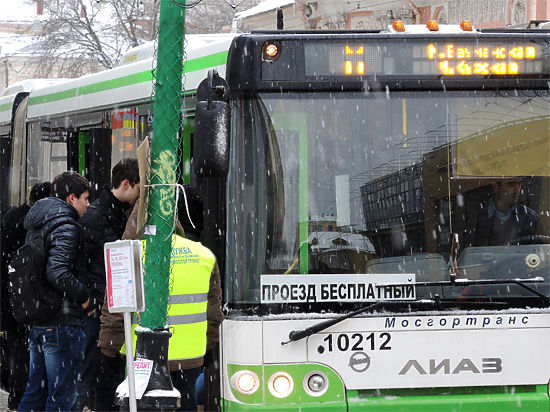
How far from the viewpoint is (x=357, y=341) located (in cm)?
628

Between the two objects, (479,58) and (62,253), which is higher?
(479,58)

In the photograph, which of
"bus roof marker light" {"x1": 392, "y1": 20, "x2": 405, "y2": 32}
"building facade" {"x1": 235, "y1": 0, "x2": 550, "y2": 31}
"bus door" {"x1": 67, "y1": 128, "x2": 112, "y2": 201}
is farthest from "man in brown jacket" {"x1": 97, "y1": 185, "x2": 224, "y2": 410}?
"building facade" {"x1": 235, "y1": 0, "x2": 550, "y2": 31}

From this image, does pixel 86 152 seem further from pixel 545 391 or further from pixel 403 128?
pixel 545 391

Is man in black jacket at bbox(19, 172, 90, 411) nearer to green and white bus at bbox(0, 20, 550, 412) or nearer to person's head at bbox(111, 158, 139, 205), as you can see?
person's head at bbox(111, 158, 139, 205)

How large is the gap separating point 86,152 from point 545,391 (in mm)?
4898

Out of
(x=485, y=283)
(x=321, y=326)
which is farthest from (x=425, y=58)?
(x=321, y=326)

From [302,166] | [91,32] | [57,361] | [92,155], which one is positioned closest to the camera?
[302,166]

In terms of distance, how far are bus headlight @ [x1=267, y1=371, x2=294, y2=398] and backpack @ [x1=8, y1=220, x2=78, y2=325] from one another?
1.96 m

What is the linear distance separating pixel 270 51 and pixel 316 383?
1869 mm

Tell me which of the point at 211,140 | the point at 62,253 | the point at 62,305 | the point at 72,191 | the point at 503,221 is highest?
the point at 211,140

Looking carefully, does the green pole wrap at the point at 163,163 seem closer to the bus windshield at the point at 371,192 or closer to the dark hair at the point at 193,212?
the bus windshield at the point at 371,192

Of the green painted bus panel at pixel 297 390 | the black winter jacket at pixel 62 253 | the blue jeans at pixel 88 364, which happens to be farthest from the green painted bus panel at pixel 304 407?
the blue jeans at pixel 88 364

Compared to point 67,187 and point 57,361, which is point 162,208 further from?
point 57,361

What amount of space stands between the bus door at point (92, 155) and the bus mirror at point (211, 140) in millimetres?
3335
